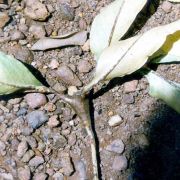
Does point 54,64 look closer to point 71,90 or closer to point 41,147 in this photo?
point 71,90

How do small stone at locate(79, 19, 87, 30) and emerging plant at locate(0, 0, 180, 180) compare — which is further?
small stone at locate(79, 19, 87, 30)

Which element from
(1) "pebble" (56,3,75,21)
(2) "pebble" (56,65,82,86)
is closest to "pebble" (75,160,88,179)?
(2) "pebble" (56,65,82,86)

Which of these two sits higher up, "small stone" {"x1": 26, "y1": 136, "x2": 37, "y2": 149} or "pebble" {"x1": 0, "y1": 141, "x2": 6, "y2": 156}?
"small stone" {"x1": 26, "y1": 136, "x2": 37, "y2": 149}

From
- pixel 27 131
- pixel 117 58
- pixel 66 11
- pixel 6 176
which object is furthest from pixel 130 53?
pixel 6 176

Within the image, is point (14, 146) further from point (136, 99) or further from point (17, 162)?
point (136, 99)

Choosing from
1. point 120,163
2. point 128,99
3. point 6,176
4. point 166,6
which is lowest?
point 6,176

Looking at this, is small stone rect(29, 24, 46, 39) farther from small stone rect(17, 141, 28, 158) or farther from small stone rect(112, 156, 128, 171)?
small stone rect(112, 156, 128, 171)

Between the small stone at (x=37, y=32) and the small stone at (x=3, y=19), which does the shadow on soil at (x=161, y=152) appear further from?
the small stone at (x=3, y=19)
